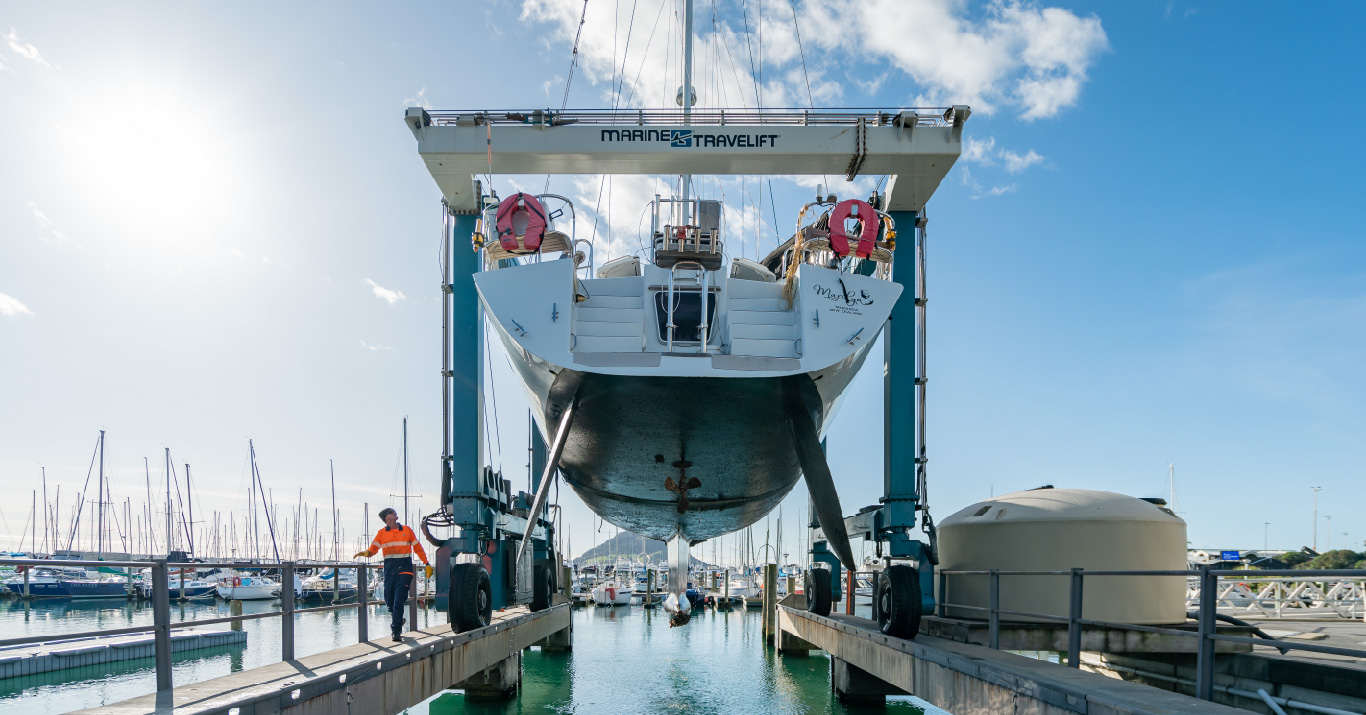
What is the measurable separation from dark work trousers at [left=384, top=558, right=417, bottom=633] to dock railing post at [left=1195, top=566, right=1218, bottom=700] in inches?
234

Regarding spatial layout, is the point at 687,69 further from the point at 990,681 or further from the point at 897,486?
the point at 990,681

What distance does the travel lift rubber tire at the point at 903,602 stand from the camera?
7.96 meters

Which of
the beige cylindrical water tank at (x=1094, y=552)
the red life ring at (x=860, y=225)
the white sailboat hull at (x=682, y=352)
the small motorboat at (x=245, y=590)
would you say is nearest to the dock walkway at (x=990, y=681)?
the beige cylindrical water tank at (x=1094, y=552)

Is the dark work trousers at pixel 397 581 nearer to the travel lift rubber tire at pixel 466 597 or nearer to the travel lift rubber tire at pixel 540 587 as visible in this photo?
the travel lift rubber tire at pixel 466 597

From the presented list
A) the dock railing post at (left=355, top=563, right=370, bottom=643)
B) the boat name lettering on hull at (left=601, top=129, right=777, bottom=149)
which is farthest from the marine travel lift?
the dock railing post at (left=355, top=563, right=370, bottom=643)

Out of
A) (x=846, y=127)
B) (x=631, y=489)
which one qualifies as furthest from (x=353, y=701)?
(x=846, y=127)

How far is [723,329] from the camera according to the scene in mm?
7719

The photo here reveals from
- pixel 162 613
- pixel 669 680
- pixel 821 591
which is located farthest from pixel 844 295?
pixel 669 680

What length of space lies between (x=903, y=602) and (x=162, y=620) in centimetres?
596

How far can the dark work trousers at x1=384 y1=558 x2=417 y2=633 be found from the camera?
297 inches

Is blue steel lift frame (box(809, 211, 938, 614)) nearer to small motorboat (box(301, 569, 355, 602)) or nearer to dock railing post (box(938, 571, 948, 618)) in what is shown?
dock railing post (box(938, 571, 948, 618))

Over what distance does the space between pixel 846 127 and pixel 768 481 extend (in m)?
4.44

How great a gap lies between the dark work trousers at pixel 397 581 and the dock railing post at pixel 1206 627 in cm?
594

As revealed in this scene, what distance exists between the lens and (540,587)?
12.8m
